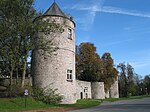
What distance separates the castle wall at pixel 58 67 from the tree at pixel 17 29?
351 cm

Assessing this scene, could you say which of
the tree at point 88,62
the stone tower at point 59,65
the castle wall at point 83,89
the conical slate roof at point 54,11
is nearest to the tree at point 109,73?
the tree at point 88,62

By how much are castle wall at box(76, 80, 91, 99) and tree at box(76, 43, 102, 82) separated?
35.4 feet

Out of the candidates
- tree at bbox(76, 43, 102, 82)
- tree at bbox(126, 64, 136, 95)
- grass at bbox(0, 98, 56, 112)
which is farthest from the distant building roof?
tree at bbox(126, 64, 136, 95)

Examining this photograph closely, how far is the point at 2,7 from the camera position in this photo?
27.9 metres

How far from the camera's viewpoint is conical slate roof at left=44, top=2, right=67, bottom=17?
35.6 metres

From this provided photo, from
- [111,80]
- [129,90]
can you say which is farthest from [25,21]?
[129,90]

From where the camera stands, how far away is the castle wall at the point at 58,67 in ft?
111

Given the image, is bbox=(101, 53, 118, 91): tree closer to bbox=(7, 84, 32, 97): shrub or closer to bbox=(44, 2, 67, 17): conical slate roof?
bbox=(44, 2, 67, 17): conical slate roof

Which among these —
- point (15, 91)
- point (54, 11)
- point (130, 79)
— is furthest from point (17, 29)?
point (130, 79)

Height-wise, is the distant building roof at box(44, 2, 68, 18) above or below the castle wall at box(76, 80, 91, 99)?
above

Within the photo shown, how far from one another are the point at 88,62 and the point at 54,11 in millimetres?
34207

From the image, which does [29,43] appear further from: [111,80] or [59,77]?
[111,80]

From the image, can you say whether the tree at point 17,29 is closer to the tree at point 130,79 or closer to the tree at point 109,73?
the tree at point 109,73

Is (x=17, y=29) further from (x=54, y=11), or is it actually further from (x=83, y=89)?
(x=83, y=89)
